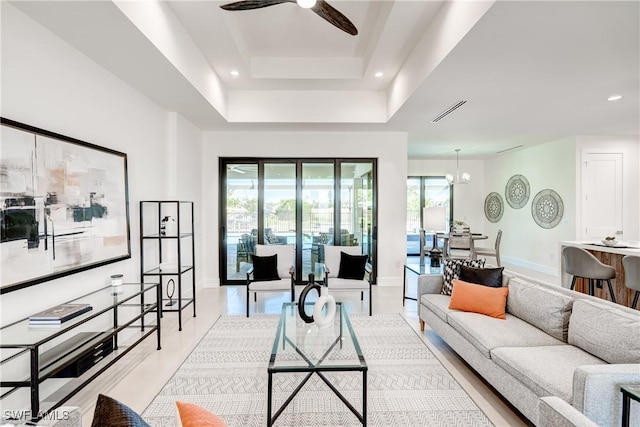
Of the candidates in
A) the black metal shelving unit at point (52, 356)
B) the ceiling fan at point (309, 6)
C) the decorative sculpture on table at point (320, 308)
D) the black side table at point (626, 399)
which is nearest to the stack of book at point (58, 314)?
the black metal shelving unit at point (52, 356)

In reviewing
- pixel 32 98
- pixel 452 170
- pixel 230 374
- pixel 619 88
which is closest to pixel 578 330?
pixel 230 374

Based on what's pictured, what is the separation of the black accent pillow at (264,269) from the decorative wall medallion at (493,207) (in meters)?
6.54

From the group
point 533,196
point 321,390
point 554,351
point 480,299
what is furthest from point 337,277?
point 533,196

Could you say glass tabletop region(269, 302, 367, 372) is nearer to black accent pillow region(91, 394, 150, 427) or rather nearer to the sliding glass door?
black accent pillow region(91, 394, 150, 427)

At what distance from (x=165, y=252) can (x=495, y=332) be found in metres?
3.81

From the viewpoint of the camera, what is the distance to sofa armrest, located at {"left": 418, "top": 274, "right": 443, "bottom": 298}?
11.3 feet

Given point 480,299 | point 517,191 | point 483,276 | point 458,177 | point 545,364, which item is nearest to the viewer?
point 545,364

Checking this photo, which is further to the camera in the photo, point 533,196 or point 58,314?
point 533,196

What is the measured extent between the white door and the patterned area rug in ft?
16.7

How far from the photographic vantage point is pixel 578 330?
2.12 meters

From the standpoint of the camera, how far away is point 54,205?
2314mm

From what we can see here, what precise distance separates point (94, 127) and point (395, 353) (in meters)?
3.48

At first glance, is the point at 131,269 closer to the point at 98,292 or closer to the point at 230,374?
the point at 98,292

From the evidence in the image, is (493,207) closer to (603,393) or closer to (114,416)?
(603,393)
